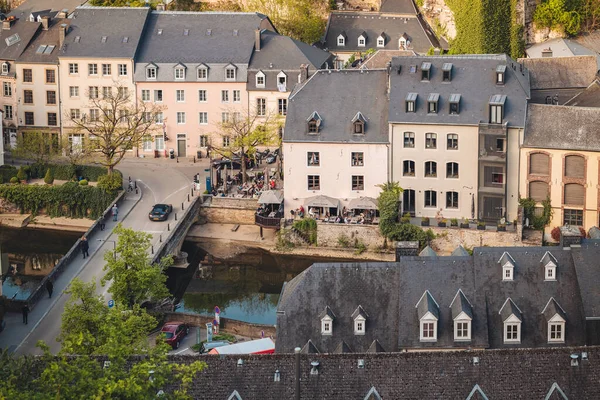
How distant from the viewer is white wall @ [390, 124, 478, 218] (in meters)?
89.3

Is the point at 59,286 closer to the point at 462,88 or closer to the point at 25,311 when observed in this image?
the point at 25,311

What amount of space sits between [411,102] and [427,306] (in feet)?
100.0

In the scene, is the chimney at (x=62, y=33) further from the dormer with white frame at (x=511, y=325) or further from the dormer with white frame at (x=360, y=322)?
the dormer with white frame at (x=511, y=325)

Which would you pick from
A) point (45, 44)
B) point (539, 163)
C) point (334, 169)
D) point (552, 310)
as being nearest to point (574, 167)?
point (539, 163)

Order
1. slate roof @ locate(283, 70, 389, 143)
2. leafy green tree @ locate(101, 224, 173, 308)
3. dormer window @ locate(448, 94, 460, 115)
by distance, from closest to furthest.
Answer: leafy green tree @ locate(101, 224, 173, 308) → dormer window @ locate(448, 94, 460, 115) → slate roof @ locate(283, 70, 389, 143)

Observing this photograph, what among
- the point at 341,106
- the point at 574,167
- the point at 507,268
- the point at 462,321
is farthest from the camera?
the point at 341,106

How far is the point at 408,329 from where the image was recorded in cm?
6156

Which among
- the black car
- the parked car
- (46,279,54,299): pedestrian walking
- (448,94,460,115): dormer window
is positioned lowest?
the parked car

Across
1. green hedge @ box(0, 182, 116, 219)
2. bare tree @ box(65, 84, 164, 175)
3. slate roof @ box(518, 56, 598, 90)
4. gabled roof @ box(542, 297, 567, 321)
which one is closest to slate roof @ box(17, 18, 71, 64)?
bare tree @ box(65, 84, 164, 175)

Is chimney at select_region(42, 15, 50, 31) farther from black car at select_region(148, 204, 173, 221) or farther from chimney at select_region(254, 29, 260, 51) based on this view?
black car at select_region(148, 204, 173, 221)

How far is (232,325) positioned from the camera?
7356 cm

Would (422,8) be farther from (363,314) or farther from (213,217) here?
(363,314)

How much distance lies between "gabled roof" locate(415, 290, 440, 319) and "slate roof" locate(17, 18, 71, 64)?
56203mm

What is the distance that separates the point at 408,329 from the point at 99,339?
13725 mm
